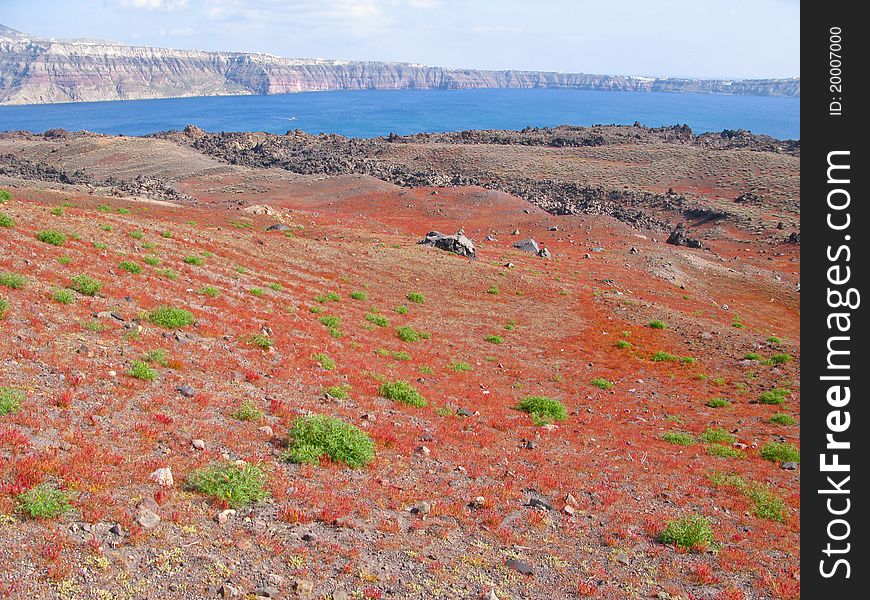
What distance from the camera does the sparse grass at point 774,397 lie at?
17.5m

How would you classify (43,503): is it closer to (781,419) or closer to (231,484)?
(231,484)

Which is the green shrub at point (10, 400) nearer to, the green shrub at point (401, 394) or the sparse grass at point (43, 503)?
the sparse grass at point (43, 503)

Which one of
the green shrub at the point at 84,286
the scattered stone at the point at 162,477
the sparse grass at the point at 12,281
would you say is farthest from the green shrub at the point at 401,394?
the sparse grass at the point at 12,281

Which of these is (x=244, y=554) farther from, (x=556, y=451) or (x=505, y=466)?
(x=556, y=451)

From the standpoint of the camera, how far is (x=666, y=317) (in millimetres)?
28500

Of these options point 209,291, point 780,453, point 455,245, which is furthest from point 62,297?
point 455,245

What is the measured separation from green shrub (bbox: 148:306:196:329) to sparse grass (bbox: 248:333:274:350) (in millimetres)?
1565

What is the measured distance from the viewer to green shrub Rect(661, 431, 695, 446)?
44.9 ft

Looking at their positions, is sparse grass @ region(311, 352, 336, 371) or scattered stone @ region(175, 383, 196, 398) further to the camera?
sparse grass @ region(311, 352, 336, 371)

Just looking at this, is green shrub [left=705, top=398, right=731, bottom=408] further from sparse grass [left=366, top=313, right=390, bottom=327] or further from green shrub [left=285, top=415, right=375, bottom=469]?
green shrub [left=285, top=415, right=375, bottom=469]

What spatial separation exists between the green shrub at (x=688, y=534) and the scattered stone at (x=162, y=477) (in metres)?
7.07

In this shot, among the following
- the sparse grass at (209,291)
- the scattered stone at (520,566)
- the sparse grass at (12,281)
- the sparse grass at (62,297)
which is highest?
the sparse grass at (12,281)

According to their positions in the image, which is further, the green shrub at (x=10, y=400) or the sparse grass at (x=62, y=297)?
the sparse grass at (x=62, y=297)

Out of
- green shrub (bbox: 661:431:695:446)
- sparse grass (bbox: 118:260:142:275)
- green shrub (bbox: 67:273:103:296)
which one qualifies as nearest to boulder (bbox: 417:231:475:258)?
sparse grass (bbox: 118:260:142:275)
